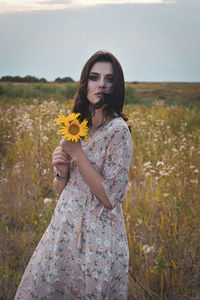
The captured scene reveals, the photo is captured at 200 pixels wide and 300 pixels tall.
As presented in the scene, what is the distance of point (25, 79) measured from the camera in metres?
19.3

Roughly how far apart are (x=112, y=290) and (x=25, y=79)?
19.5m

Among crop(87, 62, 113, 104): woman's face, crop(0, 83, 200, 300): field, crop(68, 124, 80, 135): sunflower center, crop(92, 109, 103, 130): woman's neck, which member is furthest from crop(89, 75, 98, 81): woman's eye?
crop(0, 83, 200, 300): field

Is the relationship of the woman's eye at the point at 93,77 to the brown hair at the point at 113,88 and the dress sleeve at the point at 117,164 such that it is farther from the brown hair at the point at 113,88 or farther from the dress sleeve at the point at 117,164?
the dress sleeve at the point at 117,164

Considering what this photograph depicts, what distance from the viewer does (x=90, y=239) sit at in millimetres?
1249

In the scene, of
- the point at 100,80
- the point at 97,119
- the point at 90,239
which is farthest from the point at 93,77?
the point at 90,239

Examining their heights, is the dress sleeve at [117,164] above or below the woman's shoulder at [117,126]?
below

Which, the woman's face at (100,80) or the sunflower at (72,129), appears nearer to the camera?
the sunflower at (72,129)

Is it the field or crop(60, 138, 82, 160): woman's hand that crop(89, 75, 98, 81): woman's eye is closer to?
crop(60, 138, 82, 160): woman's hand

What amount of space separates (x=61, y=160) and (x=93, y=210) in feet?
0.87

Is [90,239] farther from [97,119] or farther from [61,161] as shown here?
[97,119]

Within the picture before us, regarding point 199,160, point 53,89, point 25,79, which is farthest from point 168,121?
point 25,79

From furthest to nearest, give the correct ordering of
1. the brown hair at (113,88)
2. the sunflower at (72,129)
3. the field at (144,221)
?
the field at (144,221) → the brown hair at (113,88) → the sunflower at (72,129)

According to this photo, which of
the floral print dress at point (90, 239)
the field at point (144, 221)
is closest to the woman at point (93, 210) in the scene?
the floral print dress at point (90, 239)

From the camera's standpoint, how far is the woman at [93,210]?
47.5 inches
